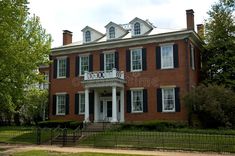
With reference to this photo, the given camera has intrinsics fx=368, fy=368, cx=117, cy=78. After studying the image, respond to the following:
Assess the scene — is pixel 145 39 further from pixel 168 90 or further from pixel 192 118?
pixel 192 118

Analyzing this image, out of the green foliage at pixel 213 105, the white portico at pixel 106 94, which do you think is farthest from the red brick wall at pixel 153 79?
the green foliage at pixel 213 105

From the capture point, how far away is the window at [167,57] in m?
32.2

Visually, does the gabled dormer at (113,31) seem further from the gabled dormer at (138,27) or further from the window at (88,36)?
the window at (88,36)

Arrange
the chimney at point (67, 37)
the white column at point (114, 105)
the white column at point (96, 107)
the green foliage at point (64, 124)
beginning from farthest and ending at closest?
the chimney at point (67, 37) → the white column at point (96, 107) → the green foliage at point (64, 124) → the white column at point (114, 105)

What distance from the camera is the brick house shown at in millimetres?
31781

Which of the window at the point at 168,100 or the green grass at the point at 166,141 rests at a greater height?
the window at the point at 168,100

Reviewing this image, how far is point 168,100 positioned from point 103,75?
20.2 feet

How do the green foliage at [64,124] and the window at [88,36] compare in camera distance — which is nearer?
the green foliage at [64,124]

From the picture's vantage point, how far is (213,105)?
2742 cm

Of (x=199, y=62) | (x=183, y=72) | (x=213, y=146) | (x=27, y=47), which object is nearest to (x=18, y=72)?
(x=27, y=47)

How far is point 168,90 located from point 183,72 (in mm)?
2039

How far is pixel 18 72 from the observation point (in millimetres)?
23172

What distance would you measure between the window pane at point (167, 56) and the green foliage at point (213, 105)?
4.05 meters

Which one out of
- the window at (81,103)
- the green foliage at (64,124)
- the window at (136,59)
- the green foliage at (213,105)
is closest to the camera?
the green foliage at (213,105)
